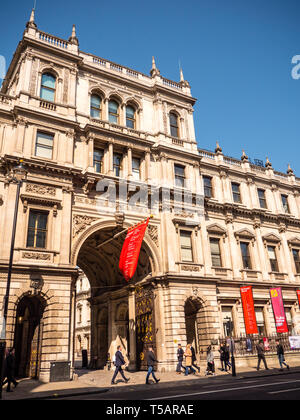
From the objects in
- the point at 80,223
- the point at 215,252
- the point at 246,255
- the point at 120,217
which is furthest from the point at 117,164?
the point at 246,255

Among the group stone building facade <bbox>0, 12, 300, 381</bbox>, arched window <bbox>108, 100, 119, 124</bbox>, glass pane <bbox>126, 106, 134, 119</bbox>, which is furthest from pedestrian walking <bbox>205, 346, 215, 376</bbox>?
glass pane <bbox>126, 106, 134, 119</bbox>

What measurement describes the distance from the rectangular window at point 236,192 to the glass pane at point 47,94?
18.0 metres

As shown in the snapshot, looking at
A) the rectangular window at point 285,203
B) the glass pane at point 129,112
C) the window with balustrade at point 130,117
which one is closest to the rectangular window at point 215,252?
the rectangular window at point 285,203

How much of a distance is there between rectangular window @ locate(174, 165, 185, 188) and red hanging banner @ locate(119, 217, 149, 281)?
7.43 meters

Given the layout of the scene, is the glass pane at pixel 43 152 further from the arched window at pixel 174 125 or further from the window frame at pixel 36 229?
the arched window at pixel 174 125

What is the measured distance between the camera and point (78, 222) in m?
22.0

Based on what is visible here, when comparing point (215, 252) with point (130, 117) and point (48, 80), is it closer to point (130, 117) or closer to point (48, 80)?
point (130, 117)

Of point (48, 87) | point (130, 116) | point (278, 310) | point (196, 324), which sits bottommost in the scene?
point (196, 324)

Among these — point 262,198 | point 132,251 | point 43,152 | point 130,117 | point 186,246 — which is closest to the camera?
point 132,251

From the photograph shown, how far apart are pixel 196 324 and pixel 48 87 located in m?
20.5

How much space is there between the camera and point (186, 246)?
25.8m

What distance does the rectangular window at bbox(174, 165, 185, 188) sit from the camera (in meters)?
27.4
